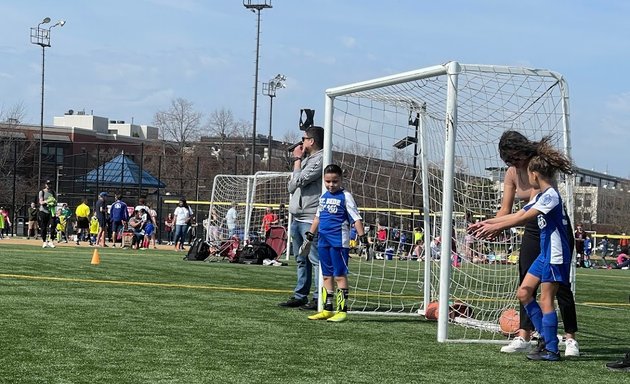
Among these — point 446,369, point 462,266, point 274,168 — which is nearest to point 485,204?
point 462,266

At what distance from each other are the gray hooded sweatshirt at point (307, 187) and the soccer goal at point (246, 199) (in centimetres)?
1793

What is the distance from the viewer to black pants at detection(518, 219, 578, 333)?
28.7 ft

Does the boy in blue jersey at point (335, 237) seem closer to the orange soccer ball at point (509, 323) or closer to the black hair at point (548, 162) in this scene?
the orange soccer ball at point (509, 323)

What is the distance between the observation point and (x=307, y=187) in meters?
12.0

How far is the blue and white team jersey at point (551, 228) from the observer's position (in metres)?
8.32

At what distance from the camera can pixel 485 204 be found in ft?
42.3

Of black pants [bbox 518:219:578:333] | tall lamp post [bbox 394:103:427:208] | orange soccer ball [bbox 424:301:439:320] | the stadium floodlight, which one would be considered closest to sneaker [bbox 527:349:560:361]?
black pants [bbox 518:219:578:333]

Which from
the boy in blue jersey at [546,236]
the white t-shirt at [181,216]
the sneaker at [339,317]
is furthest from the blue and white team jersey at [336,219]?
the white t-shirt at [181,216]

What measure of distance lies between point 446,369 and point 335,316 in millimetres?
3243

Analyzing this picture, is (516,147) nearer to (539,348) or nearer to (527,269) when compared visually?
(527,269)

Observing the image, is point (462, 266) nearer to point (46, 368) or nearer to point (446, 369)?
point (446, 369)

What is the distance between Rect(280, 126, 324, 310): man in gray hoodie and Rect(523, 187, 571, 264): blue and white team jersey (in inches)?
149

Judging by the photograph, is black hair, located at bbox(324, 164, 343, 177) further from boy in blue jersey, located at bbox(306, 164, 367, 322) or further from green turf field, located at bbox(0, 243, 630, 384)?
green turf field, located at bbox(0, 243, 630, 384)

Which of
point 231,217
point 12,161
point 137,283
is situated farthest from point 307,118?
point 12,161
